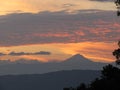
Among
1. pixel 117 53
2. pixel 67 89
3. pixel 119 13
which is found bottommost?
pixel 67 89

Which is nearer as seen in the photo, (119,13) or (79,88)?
(119,13)

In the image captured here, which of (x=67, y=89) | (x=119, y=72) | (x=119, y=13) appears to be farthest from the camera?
(x=67, y=89)

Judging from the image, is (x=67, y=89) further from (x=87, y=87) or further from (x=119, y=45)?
(x=119, y=45)

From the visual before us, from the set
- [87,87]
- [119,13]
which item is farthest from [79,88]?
[119,13]

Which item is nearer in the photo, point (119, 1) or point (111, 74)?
point (119, 1)

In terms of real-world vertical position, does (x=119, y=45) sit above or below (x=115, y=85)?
above

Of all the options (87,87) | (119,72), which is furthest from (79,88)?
(119,72)

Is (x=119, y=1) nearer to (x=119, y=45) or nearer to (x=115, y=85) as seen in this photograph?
(x=119, y=45)

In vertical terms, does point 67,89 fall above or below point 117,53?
below

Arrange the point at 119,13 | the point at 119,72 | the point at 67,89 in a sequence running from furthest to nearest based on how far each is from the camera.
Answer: the point at 67,89
the point at 119,72
the point at 119,13

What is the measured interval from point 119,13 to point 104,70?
10.4m

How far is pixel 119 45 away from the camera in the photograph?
3115 inches

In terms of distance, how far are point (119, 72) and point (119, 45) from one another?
16.5 ft

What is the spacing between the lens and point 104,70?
84.8 meters
